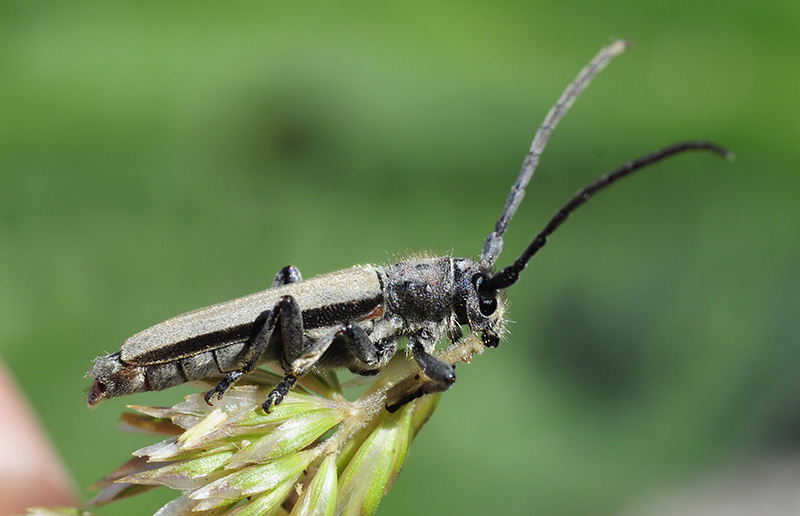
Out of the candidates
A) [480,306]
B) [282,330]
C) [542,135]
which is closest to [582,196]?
[542,135]

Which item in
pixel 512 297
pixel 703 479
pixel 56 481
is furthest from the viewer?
pixel 703 479

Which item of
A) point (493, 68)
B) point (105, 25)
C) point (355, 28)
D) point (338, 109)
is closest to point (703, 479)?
point (493, 68)

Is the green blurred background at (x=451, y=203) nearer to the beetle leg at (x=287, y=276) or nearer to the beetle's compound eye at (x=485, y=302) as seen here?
the beetle leg at (x=287, y=276)

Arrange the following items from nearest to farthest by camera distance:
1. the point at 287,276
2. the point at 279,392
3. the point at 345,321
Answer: the point at 279,392, the point at 345,321, the point at 287,276

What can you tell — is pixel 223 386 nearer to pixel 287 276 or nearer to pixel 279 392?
pixel 279 392

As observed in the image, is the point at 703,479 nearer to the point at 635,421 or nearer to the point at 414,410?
the point at 635,421

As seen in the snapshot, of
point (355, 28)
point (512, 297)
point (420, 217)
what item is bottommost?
point (512, 297)

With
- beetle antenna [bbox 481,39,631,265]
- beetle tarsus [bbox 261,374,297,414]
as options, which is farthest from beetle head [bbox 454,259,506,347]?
beetle tarsus [bbox 261,374,297,414]
